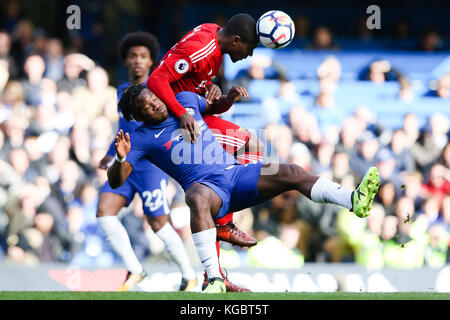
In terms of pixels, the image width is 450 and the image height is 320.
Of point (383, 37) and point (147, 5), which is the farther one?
point (147, 5)

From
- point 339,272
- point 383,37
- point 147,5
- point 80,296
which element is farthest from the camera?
point 147,5

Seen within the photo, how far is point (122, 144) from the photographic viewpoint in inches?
255

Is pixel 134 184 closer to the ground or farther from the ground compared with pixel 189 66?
closer to the ground

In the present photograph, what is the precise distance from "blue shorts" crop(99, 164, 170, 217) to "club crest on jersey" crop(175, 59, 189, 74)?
1.53 meters

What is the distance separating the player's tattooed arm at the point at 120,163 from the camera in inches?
254

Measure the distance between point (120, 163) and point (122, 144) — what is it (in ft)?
0.59

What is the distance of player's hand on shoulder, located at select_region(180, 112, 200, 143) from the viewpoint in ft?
21.7

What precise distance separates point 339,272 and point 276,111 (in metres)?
3.62

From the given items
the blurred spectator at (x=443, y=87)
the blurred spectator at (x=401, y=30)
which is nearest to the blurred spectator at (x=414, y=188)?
the blurred spectator at (x=443, y=87)

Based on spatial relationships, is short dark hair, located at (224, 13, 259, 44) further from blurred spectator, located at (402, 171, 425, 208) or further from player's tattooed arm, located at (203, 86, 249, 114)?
blurred spectator, located at (402, 171, 425, 208)

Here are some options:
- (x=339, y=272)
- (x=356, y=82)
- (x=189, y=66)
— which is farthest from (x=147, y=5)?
(x=189, y=66)

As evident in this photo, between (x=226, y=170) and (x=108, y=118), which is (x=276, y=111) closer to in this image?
(x=108, y=118)

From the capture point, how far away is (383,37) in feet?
48.5

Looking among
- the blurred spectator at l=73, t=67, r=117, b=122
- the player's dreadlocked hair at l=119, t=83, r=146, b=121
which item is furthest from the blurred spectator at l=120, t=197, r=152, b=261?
the player's dreadlocked hair at l=119, t=83, r=146, b=121
